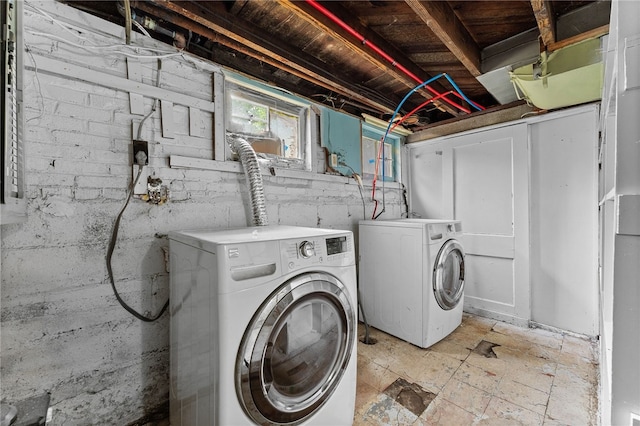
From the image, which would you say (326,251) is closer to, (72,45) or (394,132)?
(72,45)

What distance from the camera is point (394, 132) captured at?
3174mm

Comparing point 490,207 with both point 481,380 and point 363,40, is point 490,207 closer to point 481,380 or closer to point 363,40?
point 481,380

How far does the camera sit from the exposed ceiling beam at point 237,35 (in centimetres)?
138

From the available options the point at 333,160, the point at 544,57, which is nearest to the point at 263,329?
the point at 333,160

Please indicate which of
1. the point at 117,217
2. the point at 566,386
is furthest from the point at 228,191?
the point at 566,386

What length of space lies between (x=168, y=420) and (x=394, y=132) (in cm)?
327

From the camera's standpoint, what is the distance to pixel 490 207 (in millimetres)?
2670

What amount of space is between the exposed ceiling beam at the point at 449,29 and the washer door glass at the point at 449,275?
139 centimetres

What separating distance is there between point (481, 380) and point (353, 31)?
7.66ft

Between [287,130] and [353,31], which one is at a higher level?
[353,31]

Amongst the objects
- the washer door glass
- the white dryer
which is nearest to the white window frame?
the white dryer

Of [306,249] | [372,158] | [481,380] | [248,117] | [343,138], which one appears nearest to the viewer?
[306,249]

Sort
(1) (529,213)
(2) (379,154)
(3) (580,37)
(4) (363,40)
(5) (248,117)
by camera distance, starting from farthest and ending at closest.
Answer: (2) (379,154) → (1) (529,213) → (5) (248,117) → (4) (363,40) → (3) (580,37)

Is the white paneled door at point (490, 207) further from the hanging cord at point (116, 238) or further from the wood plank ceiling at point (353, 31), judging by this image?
the hanging cord at point (116, 238)
